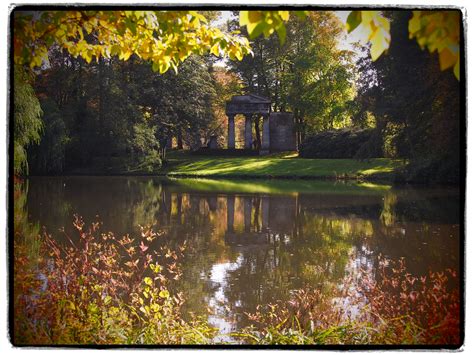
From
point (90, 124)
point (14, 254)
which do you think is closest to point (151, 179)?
point (90, 124)

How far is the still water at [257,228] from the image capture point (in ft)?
17.6

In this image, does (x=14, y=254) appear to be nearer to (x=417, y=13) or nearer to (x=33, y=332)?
(x=33, y=332)

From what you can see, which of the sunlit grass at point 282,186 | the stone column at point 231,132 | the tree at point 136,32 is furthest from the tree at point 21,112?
the stone column at point 231,132

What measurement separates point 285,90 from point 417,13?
587 centimetres

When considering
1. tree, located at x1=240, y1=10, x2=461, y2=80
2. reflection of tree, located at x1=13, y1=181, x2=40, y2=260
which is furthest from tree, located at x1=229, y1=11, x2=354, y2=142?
reflection of tree, located at x1=13, y1=181, x2=40, y2=260

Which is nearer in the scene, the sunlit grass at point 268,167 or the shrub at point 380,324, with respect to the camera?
the shrub at point 380,324

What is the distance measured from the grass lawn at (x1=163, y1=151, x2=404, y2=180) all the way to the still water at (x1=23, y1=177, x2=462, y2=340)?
252 cm

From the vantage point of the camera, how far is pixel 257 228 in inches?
370

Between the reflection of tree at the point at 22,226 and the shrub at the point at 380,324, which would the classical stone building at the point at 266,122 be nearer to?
the reflection of tree at the point at 22,226

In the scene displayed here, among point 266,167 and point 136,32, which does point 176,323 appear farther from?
point 266,167

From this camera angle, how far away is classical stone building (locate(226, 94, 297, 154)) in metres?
12.7

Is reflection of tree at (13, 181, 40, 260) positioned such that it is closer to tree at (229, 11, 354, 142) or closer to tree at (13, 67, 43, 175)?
tree at (13, 67, 43, 175)

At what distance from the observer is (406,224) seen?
29.4 feet

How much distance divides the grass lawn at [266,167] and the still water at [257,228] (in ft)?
8.25
